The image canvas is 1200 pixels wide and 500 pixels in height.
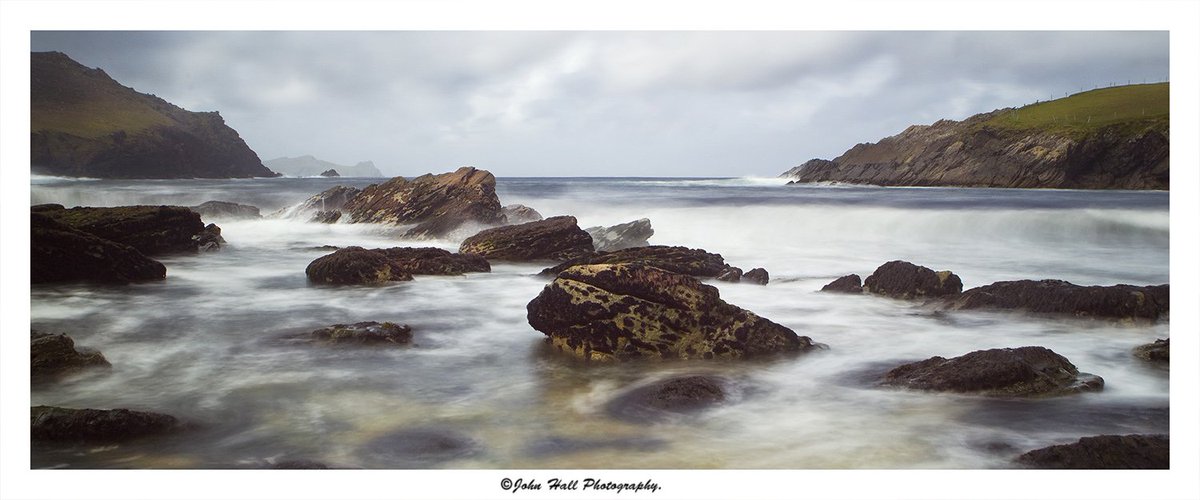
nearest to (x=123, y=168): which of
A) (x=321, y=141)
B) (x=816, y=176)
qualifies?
(x=321, y=141)

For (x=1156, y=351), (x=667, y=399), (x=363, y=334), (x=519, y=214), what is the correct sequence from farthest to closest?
1. (x=519, y=214)
2. (x=363, y=334)
3. (x=1156, y=351)
4. (x=667, y=399)

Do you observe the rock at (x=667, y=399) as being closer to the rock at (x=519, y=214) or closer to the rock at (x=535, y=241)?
the rock at (x=535, y=241)

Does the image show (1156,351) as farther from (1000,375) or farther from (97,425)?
(97,425)

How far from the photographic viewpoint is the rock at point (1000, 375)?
4133 mm

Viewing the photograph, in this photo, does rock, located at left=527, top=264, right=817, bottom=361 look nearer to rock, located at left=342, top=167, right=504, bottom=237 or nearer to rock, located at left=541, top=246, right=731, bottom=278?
rock, located at left=541, top=246, right=731, bottom=278

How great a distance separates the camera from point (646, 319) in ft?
15.0

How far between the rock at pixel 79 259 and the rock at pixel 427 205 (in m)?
1.57

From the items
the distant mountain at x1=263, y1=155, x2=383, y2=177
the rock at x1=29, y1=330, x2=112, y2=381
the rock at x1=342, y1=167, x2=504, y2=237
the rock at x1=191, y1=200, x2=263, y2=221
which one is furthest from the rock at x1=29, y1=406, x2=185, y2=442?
the rock at x1=342, y1=167, x2=504, y2=237

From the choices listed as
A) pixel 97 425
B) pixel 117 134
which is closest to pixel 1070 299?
pixel 97 425

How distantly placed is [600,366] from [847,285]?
7.55ft

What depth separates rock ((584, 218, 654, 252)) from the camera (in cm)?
620

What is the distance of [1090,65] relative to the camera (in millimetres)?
5051

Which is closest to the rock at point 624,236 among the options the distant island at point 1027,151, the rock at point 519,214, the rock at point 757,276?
→ the rock at point 519,214
